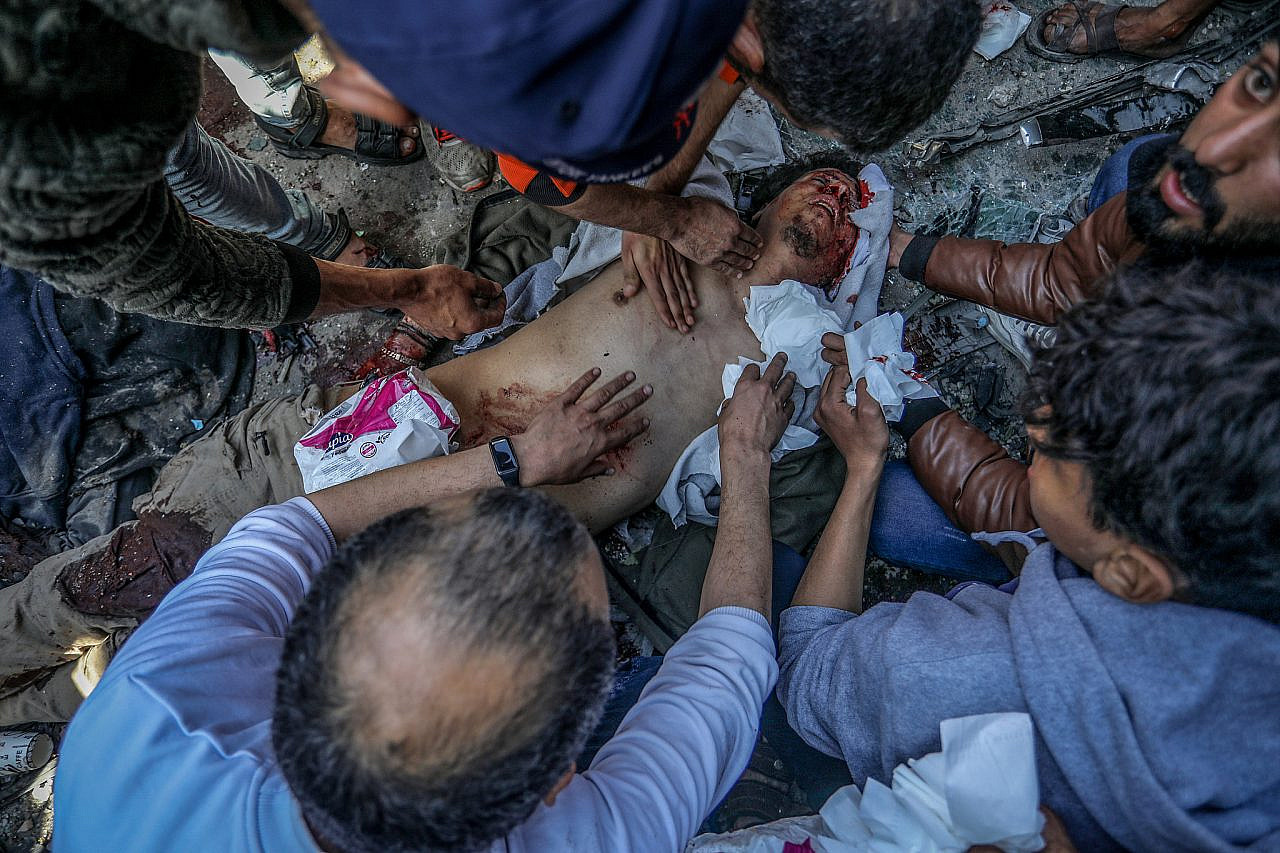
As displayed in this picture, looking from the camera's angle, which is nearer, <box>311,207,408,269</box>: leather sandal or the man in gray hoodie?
the man in gray hoodie

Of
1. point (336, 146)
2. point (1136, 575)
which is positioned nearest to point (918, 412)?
point (1136, 575)

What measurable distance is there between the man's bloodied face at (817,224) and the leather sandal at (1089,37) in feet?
4.55

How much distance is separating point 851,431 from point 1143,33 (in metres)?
2.19

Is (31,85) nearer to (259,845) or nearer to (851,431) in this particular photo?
(259,845)

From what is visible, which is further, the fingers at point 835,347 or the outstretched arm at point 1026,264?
the fingers at point 835,347

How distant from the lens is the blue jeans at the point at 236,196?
2088mm

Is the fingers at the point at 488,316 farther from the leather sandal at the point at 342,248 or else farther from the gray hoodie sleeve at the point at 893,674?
the gray hoodie sleeve at the point at 893,674

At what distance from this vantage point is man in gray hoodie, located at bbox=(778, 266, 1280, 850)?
3.70ft

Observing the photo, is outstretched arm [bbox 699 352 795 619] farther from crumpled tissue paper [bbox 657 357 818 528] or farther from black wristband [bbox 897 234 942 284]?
black wristband [bbox 897 234 942 284]

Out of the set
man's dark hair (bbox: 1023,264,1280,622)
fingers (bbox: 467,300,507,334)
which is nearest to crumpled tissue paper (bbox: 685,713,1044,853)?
man's dark hair (bbox: 1023,264,1280,622)

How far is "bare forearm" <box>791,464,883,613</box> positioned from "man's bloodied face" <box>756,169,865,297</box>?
71 centimetres

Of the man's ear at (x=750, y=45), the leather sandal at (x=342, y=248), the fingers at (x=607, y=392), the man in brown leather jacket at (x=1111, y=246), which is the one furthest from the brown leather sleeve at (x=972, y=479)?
the leather sandal at (x=342, y=248)

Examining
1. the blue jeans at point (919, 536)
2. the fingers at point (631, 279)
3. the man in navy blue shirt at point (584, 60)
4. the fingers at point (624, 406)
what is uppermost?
the man in navy blue shirt at point (584, 60)

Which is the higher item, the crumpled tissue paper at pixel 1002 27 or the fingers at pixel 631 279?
the fingers at pixel 631 279
